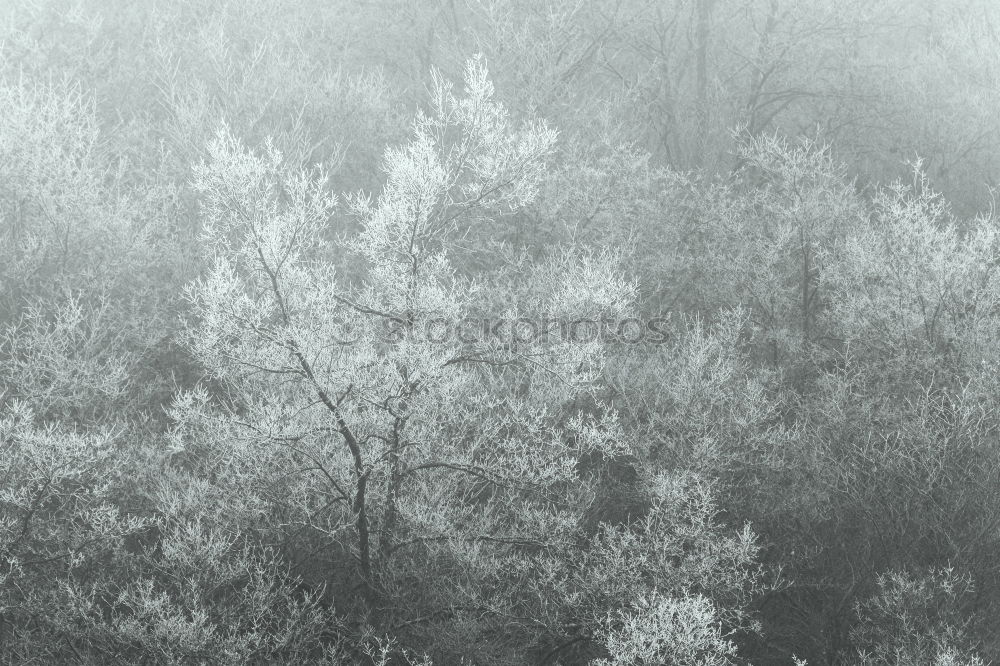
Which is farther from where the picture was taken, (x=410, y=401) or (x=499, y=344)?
(x=499, y=344)

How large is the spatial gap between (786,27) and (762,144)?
16.6 feet

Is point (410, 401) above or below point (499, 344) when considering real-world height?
below

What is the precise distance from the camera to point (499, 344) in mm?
15570

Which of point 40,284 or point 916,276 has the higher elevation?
point 40,284

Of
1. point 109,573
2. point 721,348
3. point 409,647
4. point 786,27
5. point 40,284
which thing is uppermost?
point 786,27

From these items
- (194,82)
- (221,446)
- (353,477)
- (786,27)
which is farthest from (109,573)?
(786,27)

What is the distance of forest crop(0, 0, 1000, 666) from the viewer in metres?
13.8

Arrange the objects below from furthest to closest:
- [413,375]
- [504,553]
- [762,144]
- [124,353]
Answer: [762,144] < [124,353] < [504,553] < [413,375]

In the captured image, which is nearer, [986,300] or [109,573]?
[109,573]

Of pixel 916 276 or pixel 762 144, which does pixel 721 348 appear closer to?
pixel 916 276

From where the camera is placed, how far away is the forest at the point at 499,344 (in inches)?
541

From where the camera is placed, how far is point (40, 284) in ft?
66.3

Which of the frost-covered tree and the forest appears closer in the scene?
the frost-covered tree

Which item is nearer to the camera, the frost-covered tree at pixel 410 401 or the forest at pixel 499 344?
the frost-covered tree at pixel 410 401
